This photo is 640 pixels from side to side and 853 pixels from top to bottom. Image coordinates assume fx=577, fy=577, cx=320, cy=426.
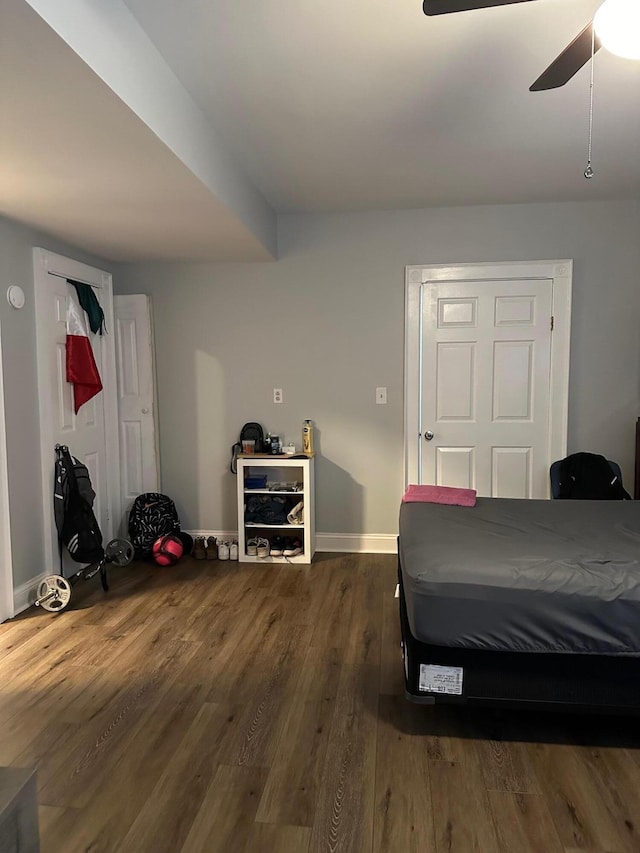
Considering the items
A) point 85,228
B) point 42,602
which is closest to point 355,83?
point 85,228

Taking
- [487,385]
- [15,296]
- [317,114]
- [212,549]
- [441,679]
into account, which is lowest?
[212,549]

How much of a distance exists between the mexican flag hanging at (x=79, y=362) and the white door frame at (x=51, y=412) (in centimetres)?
23

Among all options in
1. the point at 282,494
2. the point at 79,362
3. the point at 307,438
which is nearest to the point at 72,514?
the point at 79,362

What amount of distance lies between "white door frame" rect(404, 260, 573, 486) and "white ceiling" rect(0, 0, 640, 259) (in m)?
0.53

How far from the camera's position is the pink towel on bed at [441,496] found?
9.92ft

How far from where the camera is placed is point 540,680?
2.05m

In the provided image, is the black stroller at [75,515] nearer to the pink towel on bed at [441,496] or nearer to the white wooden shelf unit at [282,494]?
the white wooden shelf unit at [282,494]

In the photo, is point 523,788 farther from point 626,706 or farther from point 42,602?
point 42,602

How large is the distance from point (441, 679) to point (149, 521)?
2818 mm

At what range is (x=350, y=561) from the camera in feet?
13.9

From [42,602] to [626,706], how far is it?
9.97 feet

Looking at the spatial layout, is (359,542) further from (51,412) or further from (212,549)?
(51,412)

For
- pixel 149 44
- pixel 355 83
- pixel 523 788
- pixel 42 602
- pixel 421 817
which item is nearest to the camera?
pixel 421 817

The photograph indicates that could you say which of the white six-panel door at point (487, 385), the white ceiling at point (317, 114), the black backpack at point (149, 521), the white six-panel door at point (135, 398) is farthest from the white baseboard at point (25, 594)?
the white six-panel door at point (487, 385)
